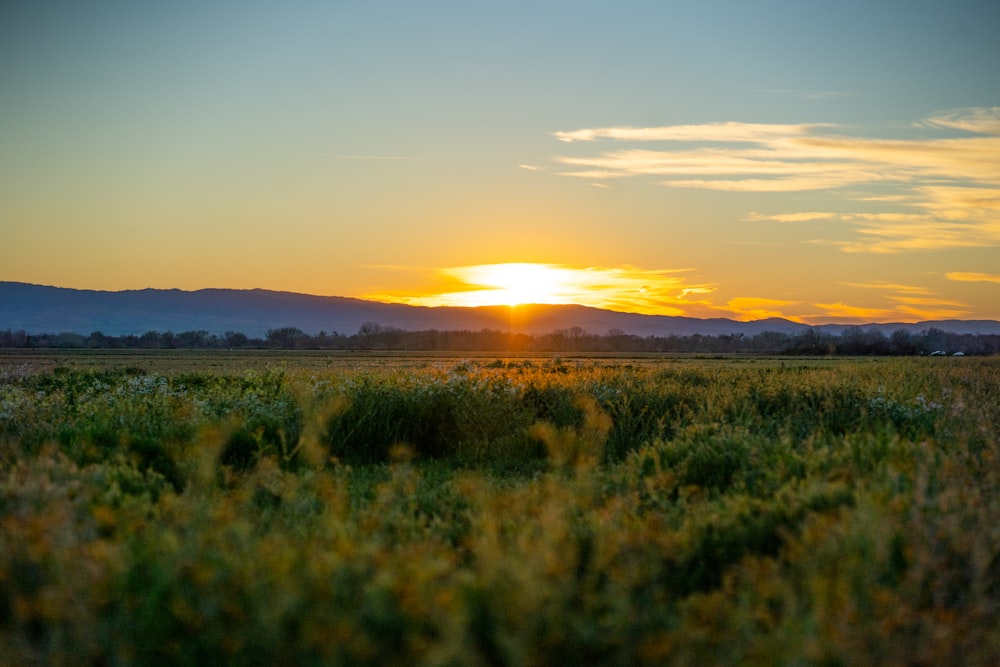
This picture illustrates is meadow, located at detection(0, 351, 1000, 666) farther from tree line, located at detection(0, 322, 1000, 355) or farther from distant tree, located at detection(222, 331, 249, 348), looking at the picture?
distant tree, located at detection(222, 331, 249, 348)

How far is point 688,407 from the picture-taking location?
42.3 feet

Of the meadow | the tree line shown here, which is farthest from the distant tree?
the meadow

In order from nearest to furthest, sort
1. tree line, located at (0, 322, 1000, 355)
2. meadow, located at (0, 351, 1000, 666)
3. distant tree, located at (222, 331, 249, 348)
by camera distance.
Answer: meadow, located at (0, 351, 1000, 666)
tree line, located at (0, 322, 1000, 355)
distant tree, located at (222, 331, 249, 348)

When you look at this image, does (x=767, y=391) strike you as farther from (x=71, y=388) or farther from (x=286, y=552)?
(x=71, y=388)

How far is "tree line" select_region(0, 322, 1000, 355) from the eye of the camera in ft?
293

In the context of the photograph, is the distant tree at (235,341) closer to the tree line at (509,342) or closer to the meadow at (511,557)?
the tree line at (509,342)

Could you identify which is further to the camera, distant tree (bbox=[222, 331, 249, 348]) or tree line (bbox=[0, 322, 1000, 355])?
distant tree (bbox=[222, 331, 249, 348])

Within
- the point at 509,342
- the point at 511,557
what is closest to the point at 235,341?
the point at 509,342

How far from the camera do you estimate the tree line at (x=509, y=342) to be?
293ft

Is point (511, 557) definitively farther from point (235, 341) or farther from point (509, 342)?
point (235, 341)

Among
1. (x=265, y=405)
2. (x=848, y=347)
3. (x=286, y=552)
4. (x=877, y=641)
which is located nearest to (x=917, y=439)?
(x=877, y=641)

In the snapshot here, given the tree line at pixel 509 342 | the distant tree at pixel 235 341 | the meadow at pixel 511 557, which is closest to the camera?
the meadow at pixel 511 557

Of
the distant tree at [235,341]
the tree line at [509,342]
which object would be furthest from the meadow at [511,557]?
the distant tree at [235,341]

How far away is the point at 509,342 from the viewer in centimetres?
10612
